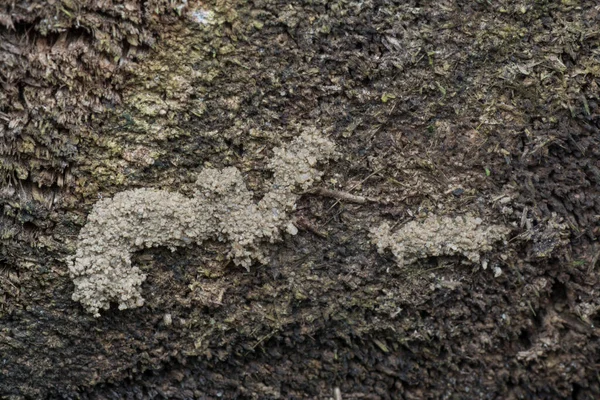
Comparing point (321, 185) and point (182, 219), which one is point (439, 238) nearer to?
point (321, 185)

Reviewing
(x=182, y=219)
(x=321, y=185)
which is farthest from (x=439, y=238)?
(x=182, y=219)

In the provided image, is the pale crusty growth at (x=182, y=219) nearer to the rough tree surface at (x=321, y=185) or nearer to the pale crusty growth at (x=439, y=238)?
the rough tree surface at (x=321, y=185)

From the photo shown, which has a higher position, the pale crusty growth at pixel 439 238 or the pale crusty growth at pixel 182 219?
the pale crusty growth at pixel 439 238

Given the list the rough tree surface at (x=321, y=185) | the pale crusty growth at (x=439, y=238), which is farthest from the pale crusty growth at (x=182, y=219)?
the pale crusty growth at (x=439, y=238)

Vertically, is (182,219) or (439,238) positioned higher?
(439,238)
